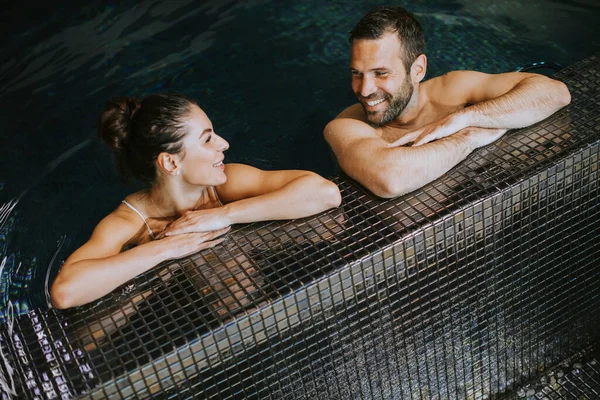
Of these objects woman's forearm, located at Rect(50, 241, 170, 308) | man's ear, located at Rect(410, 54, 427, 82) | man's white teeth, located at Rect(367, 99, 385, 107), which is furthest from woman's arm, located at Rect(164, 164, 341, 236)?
man's ear, located at Rect(410, 54, 427, 82)

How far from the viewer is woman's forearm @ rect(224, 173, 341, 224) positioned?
2.84 meters

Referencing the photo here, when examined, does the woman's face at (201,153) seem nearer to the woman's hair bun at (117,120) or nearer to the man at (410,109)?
the woman's hair bun at (117,120)

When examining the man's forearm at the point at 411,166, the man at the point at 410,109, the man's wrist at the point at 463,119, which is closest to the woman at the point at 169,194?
the man's forearm at the point at 411,166

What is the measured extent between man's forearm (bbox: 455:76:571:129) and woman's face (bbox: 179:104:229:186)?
1130 millimetres

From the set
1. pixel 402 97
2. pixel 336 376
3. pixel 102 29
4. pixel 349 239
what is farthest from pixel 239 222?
pixel 102 29

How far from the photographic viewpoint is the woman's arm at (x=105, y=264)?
258 centimetres

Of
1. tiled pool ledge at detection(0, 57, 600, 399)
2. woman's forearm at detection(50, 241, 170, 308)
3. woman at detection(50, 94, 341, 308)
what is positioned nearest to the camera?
tiled pool ledge at detection(0, 57, 600, 399)

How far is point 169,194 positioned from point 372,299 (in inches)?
41.3

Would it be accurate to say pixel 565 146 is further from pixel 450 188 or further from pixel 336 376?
pixel 336 376

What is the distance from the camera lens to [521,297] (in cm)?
326

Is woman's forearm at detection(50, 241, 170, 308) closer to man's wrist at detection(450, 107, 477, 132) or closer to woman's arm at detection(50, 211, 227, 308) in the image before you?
woman's arm at detection(50, 211, 227, 308)

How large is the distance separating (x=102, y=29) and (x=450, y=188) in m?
4.16

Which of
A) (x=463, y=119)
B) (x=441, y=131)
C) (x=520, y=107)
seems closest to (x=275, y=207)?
(x=441, y=131)

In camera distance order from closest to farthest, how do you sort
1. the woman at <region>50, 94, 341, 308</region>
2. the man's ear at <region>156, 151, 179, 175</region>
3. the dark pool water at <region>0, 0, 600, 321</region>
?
the woman at <region>50, 94, 341, 308</region>
the man's ear at <region>156, 151, 179, 175</region>
the dark pool water at <region>0, 0, 600, 321</region>
